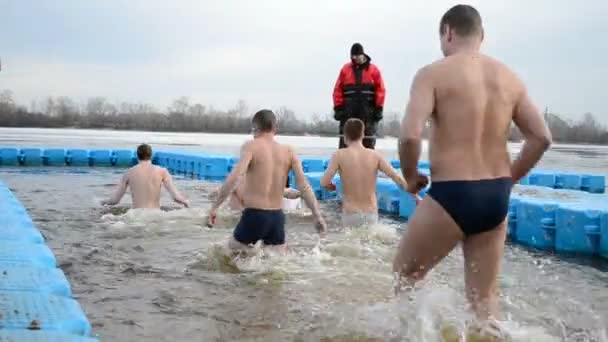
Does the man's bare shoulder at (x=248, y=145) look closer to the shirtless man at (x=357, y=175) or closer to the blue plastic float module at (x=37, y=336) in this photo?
the shirtless man at (x=357, y=175)

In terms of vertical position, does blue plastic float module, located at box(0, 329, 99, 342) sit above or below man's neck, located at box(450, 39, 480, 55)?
→ below

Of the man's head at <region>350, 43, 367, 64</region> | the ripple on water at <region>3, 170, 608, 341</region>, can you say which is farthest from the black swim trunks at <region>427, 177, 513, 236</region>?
the man's head at <region>350, 43, 367, 64</region>

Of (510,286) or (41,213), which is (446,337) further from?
(41,213)

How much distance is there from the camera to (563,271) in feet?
19.6

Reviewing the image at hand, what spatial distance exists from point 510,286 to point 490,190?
2303 millimetres

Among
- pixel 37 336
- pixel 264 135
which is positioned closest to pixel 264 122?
pixel 264 135

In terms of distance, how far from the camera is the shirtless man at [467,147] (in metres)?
3.16

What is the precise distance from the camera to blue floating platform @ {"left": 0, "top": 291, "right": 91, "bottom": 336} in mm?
2850

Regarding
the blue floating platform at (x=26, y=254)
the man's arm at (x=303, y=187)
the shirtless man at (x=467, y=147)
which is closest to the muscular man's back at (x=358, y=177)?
the man's arm at (x=303, y=187)

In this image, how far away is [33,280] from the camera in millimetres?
3588

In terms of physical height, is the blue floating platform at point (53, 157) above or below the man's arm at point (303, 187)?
below

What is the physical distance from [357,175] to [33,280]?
389 centimetres

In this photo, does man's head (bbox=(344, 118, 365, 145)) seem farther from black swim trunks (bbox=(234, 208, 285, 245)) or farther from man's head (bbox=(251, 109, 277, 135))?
black swim trunks (bbox=(234, 208, 285, 245))

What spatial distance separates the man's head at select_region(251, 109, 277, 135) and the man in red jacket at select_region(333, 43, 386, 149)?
507 cm
